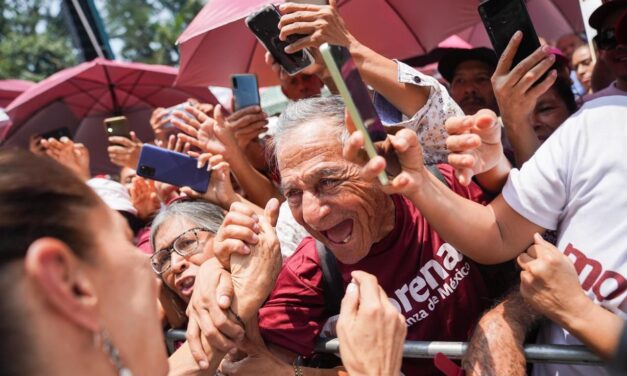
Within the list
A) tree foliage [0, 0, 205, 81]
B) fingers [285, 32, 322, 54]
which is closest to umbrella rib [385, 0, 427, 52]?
fingers [285, 32, 322, 54]

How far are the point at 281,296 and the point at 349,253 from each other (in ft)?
1.00

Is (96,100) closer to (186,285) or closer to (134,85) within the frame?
(134,85)

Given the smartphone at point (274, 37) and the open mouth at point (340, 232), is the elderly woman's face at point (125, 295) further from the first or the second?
the smartphone at point (274, 37)

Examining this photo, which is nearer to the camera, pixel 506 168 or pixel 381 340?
pixel 381 340

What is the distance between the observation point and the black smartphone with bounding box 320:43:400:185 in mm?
1502

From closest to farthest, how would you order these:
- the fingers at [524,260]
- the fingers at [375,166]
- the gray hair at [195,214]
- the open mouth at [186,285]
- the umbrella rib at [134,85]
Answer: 1. the fingers at [375,166]
2. the fingers at [524,260]
3. the open mouth at [186,285]
4. the gray hair at [195,214]
5. the umbrella rib at [134,85]

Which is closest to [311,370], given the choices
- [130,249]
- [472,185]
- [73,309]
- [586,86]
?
[472,185]

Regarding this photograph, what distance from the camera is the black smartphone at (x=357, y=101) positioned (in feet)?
4.93

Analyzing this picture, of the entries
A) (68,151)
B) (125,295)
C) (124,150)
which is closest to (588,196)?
(125,295)

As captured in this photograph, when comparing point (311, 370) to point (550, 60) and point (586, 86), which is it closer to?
point (550, 60)

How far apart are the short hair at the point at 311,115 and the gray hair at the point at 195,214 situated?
71 cm

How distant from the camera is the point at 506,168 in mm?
2086

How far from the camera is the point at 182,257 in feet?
9.24

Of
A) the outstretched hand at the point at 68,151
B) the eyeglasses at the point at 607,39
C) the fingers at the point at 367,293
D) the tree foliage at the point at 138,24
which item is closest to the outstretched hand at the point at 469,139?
the fingers at the point at 367,293
